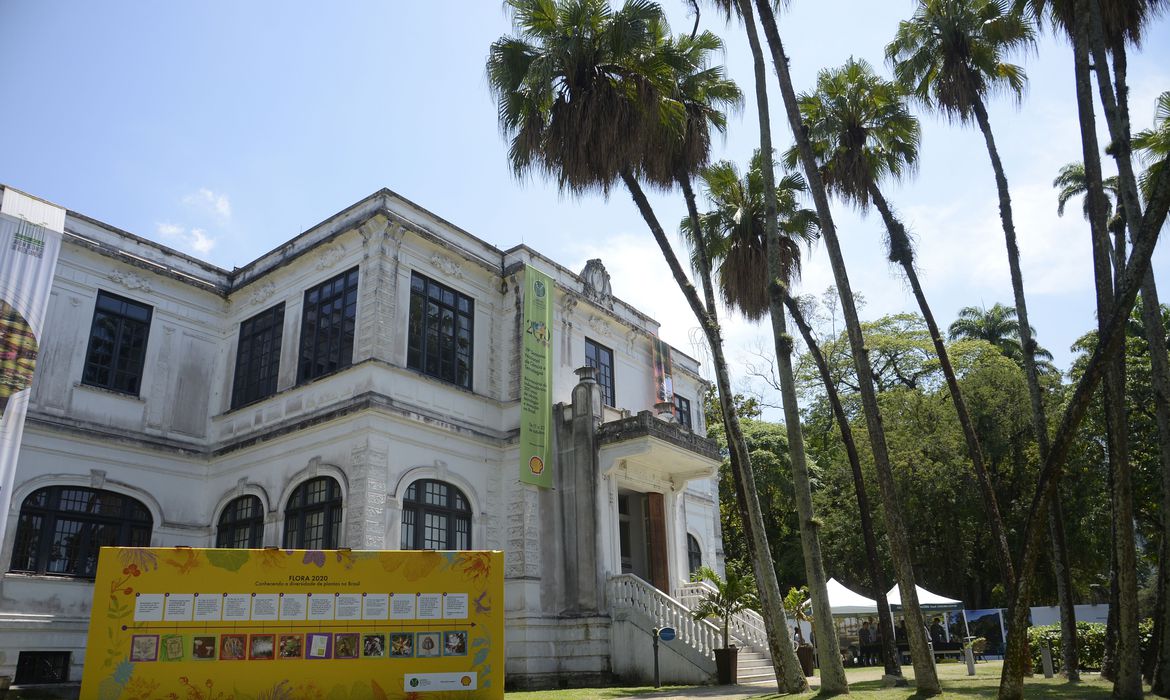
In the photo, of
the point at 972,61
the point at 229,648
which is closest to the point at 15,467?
the point at 229,648

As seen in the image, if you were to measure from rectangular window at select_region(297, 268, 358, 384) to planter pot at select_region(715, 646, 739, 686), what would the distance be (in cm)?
1021

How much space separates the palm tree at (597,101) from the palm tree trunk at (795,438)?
1.86 metres

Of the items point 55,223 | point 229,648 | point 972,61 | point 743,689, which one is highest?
point 972,61

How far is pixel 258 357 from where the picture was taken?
20844 mm

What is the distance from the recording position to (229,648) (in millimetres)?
10188

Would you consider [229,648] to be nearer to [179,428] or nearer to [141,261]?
[179,428]

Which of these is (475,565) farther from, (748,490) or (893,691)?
(893,691)

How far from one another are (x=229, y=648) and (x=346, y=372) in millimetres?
8419

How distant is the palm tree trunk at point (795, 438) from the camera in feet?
39.1

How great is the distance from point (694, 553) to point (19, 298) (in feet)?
64.6

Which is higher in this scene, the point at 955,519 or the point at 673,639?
the point at 955,519

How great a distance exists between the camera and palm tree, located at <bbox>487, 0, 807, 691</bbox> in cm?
1556

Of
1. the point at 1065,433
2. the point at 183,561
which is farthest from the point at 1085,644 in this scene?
the point at 183,561

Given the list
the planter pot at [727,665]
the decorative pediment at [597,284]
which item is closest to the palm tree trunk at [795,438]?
the planter pot at [727,665]
